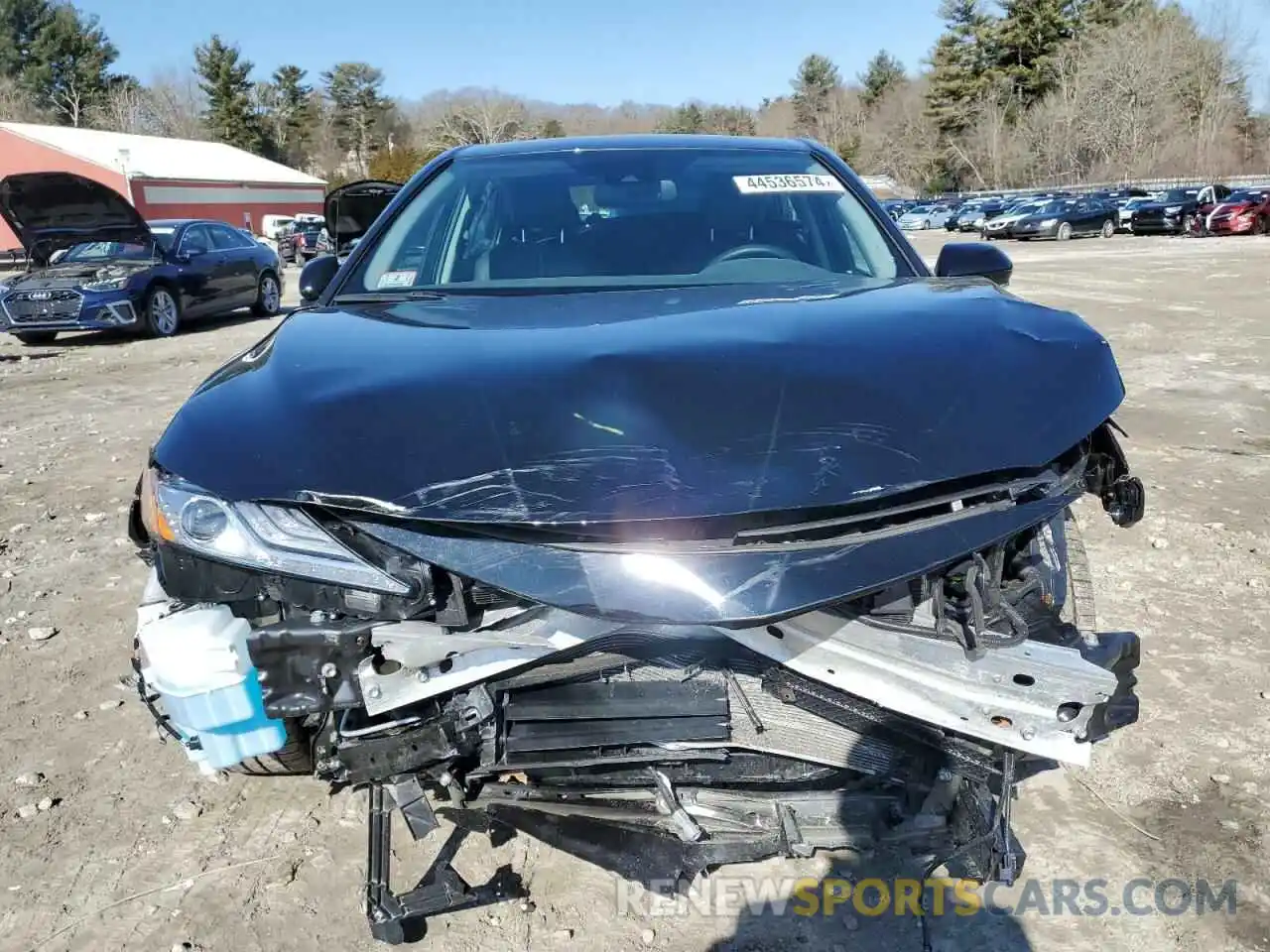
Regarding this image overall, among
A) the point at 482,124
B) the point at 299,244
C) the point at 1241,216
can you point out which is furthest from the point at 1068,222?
the point at 482,124

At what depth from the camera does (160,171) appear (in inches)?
1553

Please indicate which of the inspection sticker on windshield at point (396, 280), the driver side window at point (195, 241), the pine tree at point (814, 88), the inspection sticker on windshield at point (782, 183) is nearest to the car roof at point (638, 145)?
the inspection sticker on windshield at point (782, 183)

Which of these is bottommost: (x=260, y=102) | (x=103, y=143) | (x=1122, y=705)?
(x=1122, y=705)

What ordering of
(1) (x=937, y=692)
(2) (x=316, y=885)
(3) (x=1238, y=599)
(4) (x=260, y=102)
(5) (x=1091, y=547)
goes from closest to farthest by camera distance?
1. (1) (x=937, y=692)
2. (2) (x=316, y=885)
3. (3) (x=1238, y=599)
4. (5) (x=1091, y=547)
5. (4) (x=260, y=102)

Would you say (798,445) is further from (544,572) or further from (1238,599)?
(1238,599)

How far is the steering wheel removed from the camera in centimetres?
280

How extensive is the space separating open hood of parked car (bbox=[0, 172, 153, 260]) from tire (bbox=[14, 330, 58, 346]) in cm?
89

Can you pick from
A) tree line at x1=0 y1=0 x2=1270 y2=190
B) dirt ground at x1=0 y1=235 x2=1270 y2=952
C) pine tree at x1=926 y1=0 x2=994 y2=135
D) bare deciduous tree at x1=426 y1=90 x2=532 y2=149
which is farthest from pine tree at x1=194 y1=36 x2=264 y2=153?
dirt ground at x1=0 y1=235 x2=1270 y2=952

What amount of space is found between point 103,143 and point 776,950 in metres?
48.7

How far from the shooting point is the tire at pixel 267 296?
1351 cm

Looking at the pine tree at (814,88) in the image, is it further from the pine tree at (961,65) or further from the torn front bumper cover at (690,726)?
the torn front bumper cover at (690,726)

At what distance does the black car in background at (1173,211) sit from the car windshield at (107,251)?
27.4m

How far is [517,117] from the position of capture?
5722cm

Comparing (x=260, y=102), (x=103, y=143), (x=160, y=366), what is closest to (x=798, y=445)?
(x=160, y=366)
